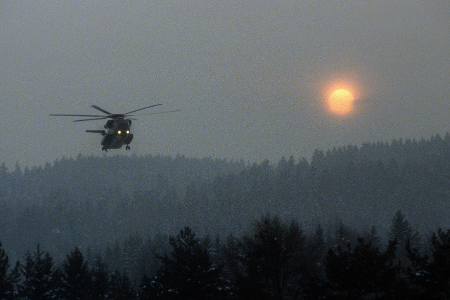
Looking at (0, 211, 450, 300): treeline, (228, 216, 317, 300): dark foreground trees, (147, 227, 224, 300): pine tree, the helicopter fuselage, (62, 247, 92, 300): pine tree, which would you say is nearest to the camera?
(0, 211, 450, 300): treeline

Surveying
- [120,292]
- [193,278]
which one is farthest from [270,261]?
[120,292]

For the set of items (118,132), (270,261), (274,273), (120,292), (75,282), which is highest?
(118,132)

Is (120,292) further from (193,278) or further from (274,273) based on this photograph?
(274,273)

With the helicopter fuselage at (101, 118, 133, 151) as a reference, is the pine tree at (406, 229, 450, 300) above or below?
below

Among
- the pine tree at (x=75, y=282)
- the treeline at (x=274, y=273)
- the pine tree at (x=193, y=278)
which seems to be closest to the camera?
the treeline at (x=274, y=273)

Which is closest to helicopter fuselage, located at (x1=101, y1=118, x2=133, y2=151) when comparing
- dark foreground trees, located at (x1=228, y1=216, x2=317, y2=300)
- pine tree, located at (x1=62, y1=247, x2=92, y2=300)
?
pine tree, located at (x1=62, y1=247, x2=92, y2=300)

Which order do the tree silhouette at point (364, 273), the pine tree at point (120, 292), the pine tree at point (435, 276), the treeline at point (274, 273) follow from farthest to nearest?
1. the pine tree at point (120, 292)
2. the tree silhouette at point (364, 273)
3. the treeline at point (274, 273)
4. the pine tree at point (435, 276)

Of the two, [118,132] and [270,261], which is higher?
[118,132]

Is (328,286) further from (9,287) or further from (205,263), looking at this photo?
(9,287)

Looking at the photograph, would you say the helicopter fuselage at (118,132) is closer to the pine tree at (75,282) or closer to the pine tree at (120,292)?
the pine tree at (75,282)

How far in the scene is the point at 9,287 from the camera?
54.4 m

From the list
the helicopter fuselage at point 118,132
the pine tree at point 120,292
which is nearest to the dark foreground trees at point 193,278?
the helicopter fuselage at point 118,132

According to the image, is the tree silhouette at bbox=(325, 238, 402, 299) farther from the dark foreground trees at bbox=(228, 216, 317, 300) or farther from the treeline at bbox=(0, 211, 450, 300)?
the dark foreground trees at bbox=(228, 216, 317, 300)

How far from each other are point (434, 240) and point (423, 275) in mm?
1558
